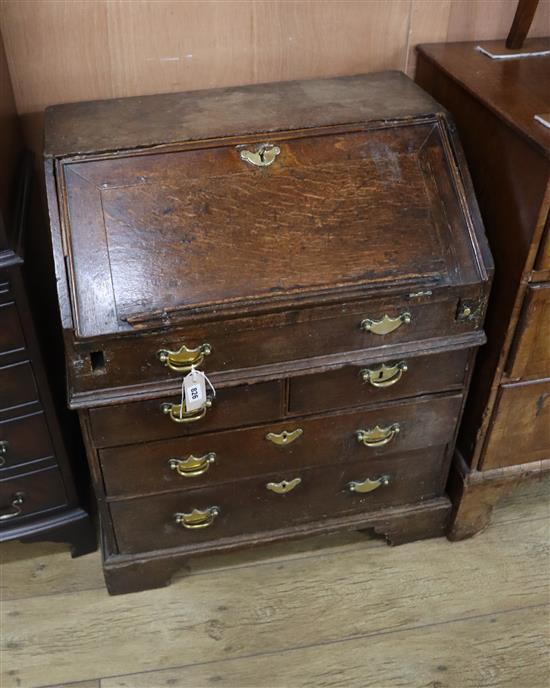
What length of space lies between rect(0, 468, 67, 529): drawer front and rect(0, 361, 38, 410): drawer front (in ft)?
0.71

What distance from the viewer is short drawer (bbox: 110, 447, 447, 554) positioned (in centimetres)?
165

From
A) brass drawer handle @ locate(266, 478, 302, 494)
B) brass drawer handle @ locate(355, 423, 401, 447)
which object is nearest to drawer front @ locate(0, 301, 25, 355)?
brass drawer handle @ locate(266, 478, 302, 494)

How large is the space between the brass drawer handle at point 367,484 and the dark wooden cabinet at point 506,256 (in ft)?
0.66

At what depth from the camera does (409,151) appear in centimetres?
148

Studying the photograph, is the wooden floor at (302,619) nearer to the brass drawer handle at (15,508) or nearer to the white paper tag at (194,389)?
the brass drawer handle at (15,508)

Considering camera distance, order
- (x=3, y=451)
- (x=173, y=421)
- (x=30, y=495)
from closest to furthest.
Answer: (x=173, y=421), (x=3, y=451), (x=30, y=495)

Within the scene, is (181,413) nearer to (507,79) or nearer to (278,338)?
(278,338)

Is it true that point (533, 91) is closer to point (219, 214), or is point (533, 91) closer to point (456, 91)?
point (456, 91)

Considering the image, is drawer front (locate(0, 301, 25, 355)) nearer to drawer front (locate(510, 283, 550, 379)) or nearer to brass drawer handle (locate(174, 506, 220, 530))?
brass drawer handle (locate(174, 506, 220, 530))

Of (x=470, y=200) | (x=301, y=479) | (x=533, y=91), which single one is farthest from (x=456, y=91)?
(x=301, y=479)

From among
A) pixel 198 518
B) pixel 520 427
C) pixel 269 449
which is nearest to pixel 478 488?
pixel 520 427

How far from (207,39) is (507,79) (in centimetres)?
68

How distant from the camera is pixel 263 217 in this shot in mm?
1400

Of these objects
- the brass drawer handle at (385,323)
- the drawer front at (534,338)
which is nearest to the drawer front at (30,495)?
the brass drawer handle at (385,323)
